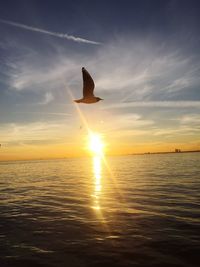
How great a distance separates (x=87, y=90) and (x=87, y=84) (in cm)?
42

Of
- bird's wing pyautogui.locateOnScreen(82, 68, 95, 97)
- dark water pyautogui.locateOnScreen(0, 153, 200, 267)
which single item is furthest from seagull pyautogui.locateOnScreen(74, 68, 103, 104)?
dark water pyautogui.locateOnScreen(0, 153, 200, 267)

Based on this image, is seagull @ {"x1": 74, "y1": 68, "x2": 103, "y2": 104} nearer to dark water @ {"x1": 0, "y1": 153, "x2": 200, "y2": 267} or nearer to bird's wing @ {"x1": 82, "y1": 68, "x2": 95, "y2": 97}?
bird's wing @ {"x1": 82, "y1": 68, "x2": 95, "y2": 97}

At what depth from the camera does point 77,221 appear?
558 inches

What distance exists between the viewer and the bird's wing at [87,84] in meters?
14.3

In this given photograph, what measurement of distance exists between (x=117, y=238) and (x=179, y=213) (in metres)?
5.03

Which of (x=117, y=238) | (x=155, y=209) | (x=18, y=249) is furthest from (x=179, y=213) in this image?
(x=18, y=249)

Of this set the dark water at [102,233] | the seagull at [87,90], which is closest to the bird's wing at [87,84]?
the seagull at [87,90]

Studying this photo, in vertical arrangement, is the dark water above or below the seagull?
below

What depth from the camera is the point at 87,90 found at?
15.4 m

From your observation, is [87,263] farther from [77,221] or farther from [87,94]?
[87,94]

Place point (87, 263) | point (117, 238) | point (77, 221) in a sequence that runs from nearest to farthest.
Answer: point (87, 263), point (117, 238), point (77, 221)

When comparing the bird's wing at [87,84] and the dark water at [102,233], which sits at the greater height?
the bird's wing at [87,84]

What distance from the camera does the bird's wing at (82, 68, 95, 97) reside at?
47.1ft

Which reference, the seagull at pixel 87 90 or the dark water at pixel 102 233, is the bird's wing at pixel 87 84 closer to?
the seagull at pixel 87 90
